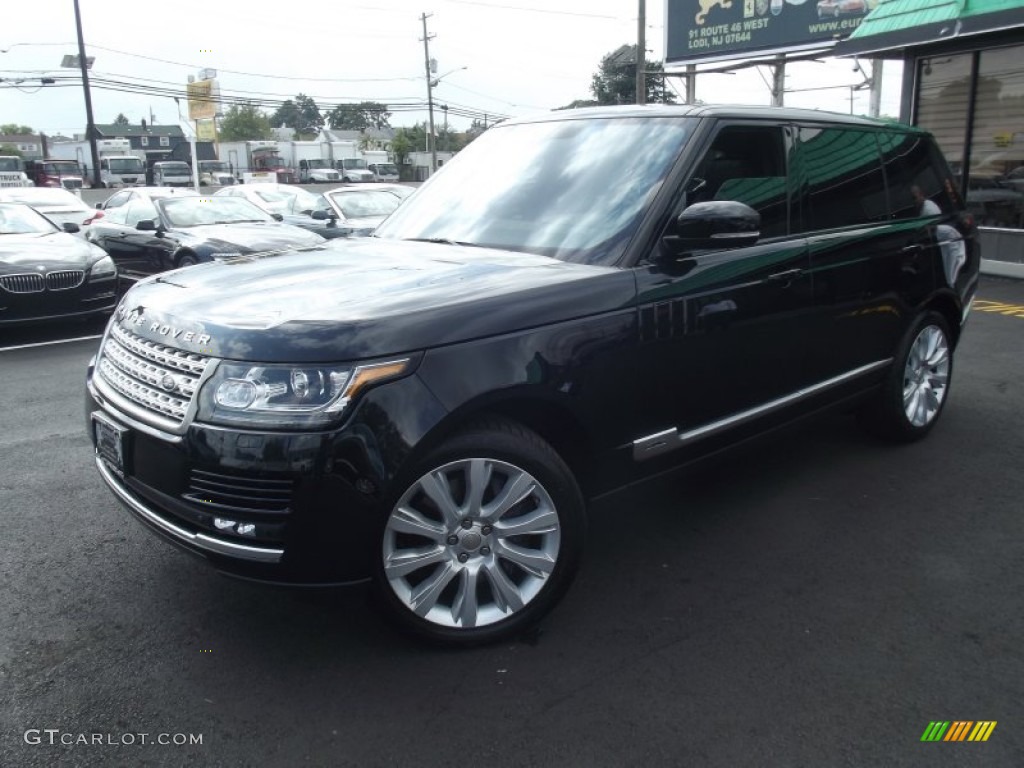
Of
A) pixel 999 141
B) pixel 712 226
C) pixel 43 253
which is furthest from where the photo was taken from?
pixel 999 141

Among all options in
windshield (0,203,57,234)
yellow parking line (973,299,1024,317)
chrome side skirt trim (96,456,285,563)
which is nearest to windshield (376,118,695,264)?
chrome side skirt trim (96,456,285,563)

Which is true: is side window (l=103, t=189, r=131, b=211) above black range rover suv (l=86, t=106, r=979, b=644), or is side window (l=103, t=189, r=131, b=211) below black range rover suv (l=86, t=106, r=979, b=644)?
above

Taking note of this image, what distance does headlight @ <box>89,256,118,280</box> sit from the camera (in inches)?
361

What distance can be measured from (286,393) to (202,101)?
28.9 metres

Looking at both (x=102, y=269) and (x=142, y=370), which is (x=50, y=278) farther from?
(x=142, y=370)

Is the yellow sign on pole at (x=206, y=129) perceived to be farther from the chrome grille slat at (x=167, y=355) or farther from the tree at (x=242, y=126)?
the tree at (x=242, y=126)

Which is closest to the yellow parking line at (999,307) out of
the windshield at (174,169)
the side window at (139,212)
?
the side window at (139,212)

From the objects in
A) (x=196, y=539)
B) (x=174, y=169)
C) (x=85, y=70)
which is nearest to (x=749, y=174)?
(x=196, y=539)

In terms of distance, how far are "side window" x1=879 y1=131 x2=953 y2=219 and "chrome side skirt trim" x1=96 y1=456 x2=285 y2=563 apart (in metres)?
3.83

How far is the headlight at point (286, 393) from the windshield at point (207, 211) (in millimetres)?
10350

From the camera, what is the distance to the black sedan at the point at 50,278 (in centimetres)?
859

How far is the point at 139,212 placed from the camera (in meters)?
13.1

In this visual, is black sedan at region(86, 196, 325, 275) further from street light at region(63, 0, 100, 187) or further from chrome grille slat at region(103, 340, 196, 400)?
street light at region(63, 0, 100, 187)

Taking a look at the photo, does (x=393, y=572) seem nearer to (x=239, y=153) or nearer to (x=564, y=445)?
(x=564, y=445)
